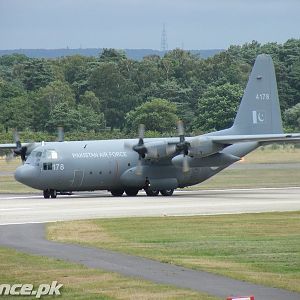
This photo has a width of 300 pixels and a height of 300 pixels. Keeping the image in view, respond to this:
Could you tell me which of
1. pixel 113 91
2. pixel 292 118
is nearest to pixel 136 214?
pixel 292 118

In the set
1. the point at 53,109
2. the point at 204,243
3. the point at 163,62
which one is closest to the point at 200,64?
the point at 163,62

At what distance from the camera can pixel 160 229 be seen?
3103cm

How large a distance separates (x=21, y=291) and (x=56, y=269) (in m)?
2.82

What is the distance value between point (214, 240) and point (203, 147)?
19304mm

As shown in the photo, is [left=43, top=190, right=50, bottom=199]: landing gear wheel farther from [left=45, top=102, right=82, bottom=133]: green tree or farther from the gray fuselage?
[left=45, top=102, right=82, bottom=133]: green tree

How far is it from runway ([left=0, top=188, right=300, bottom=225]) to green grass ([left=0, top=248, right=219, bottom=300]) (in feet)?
32.5

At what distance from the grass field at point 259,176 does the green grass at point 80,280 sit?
107ft

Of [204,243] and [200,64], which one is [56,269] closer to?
[204,243]

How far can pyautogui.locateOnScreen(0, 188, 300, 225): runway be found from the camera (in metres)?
36.3

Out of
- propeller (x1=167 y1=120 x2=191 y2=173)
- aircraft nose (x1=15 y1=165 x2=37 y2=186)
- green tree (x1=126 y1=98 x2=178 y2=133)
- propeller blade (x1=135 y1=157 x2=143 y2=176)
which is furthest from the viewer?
green tree (x1=126 y1=98 x2=178 y2=133)

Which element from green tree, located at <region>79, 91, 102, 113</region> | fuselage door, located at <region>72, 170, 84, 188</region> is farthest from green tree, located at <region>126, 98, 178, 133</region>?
fuselage door, located at <region>72, 170, 84, 188</region>

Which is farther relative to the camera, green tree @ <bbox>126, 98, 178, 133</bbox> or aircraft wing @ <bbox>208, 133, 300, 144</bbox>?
green tree @ <bbox>126, 98, 178, 133</bbox>

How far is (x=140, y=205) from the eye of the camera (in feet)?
134

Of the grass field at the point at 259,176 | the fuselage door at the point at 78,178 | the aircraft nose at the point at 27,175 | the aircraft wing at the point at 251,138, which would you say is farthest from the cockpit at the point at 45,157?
the grass field at the point at 259,176
